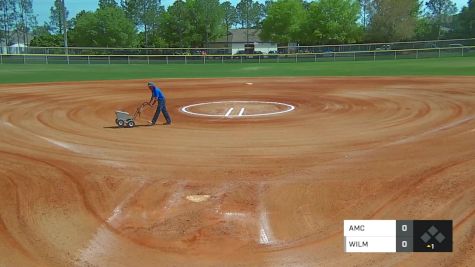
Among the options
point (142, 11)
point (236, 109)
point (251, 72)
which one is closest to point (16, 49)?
point (251, 72)

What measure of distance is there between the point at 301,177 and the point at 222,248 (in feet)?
10.6

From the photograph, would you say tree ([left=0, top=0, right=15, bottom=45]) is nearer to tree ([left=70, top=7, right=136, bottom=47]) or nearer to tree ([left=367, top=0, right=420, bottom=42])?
tree ([left=70, top=7, right=136, bottom=47])

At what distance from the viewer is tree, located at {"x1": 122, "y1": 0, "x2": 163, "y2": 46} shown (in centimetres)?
11938

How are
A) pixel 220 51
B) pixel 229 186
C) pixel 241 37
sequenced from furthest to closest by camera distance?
1. pixel 241 37
2. pixel 220 51
3. pixel 229 186

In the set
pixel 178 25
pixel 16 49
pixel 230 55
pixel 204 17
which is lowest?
pixel 230 55

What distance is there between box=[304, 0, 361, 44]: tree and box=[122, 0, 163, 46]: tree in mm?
48630

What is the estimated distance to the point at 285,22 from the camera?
299 ft

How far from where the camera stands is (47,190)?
8.62m

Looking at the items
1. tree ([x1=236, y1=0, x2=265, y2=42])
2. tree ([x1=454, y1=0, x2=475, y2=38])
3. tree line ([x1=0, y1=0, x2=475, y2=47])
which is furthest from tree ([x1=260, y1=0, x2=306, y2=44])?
tree ([x1=236, y1=0, x2=265, y2=42])

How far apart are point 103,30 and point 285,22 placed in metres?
37.1

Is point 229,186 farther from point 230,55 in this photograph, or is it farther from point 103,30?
point 103,30

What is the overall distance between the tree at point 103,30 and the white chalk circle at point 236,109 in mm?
77333

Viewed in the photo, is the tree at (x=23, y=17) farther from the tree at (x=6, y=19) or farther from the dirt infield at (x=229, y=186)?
the dirt infield at (x=229, y=186)
